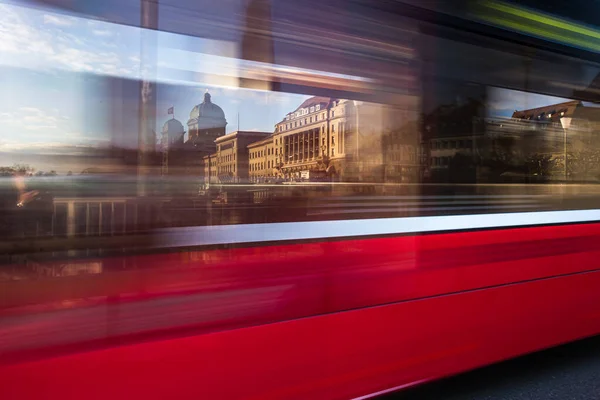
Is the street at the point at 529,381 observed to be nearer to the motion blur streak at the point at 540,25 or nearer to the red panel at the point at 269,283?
the red panel at the point at 269,283

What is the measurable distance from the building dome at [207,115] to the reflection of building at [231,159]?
0.08m

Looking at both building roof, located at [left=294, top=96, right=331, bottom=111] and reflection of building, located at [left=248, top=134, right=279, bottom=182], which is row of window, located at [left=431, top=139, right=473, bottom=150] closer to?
building roof, located at [left=294, top=96, right=331, bottom=111]

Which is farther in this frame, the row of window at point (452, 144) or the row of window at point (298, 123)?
the row of window at point (452, 144)

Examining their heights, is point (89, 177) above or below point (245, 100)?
below

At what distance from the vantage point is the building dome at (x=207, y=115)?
1932 mm

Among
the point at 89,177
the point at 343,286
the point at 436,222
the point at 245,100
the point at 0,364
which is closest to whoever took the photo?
the point at 0,364

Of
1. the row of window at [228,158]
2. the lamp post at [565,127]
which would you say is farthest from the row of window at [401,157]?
the lamp post at [565,127]

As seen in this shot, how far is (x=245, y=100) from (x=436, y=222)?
1360 millimetres

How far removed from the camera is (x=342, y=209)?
2289 millimetres

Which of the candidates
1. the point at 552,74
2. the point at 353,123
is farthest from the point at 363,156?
the point at 552,74

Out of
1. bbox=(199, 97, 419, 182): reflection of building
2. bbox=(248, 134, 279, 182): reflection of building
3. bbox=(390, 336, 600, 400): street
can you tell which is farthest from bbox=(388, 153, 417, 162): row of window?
bbox=(390, 336, 600, 400): street

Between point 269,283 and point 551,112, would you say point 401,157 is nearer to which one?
point 269,283

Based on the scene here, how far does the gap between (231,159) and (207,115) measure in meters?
0.23

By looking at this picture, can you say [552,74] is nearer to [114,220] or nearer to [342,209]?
[342,209]
